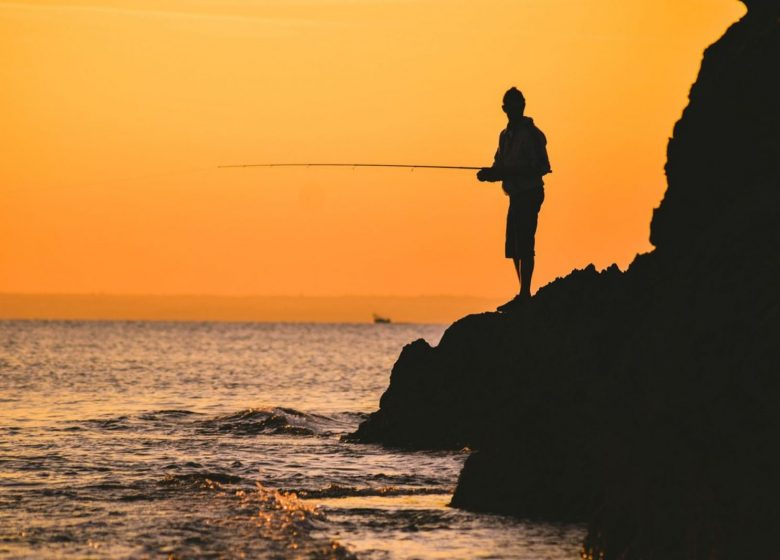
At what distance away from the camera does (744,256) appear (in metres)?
8.87

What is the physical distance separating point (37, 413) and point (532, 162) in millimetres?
17018

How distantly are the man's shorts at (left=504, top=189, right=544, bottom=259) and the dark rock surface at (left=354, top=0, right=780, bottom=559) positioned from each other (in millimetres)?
1976

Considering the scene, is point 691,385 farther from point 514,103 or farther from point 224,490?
→ point 224,490

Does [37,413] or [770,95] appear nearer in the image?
[770,95]

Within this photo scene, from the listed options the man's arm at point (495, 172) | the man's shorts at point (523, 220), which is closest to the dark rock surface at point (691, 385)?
the man's shorts at point (523, 220)

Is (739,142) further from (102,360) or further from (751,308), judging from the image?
(102,360)

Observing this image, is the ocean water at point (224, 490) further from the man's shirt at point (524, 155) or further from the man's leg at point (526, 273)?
the man's shirt at point (524, 155)

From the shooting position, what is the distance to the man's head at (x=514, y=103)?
46.1ft

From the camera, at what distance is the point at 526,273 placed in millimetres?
14898

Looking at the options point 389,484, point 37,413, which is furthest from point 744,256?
point 37,413

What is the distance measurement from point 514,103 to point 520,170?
716 mm

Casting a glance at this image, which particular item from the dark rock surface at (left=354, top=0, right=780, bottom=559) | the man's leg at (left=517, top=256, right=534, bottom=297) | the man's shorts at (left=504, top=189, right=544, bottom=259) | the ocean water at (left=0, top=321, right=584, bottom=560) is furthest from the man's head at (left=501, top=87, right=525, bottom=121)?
the ocean water at (left=0, top=321, right=584, bottom=560)

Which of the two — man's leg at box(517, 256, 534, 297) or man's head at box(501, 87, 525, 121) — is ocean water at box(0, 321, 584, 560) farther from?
man's head at box(501, 87, 525, 121)

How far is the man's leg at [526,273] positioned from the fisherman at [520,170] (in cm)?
10
